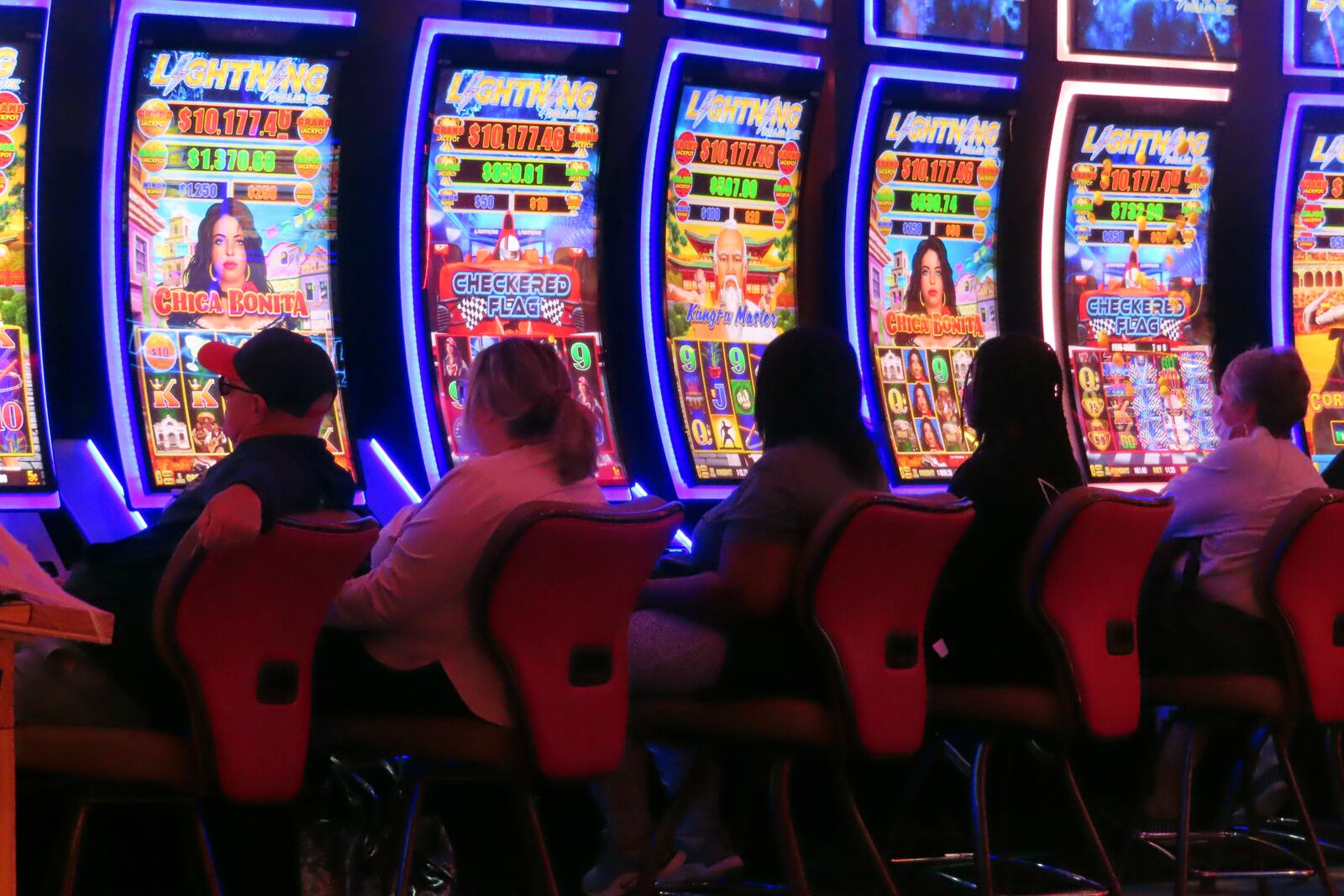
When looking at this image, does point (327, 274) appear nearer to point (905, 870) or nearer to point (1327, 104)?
point (905, 870)

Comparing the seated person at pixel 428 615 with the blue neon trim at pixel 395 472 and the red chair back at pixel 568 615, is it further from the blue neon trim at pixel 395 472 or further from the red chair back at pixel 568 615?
the blue neon trim at pixel 395 472

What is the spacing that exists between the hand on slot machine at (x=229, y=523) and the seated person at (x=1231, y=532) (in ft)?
7.41

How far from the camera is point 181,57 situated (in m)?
4.27

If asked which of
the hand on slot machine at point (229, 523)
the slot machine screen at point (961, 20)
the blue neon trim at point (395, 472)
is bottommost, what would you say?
the blue neon trim at point (395, 472)

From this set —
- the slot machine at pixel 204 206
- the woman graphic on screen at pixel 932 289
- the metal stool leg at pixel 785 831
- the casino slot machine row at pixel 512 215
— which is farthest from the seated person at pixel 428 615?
the woman graphic on screen at pixel 932 289

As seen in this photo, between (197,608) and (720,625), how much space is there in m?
1.17

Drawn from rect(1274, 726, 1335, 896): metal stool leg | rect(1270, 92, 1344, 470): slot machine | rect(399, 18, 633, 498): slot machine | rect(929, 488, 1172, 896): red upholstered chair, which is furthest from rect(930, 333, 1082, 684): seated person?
rect(1270, 92, 1344, 470): slot machine

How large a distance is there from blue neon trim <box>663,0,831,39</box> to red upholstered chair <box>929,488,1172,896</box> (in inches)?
78.7

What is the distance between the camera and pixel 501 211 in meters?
4.76

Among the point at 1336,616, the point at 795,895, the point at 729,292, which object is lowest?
the point at 795,895

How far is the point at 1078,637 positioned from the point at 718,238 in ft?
6.31

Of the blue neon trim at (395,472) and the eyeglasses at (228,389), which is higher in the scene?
the eyeglasses at (228,389)

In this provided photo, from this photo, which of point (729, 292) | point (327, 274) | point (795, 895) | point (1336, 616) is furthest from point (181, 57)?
point (1336, 616)

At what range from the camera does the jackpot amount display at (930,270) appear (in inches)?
214
